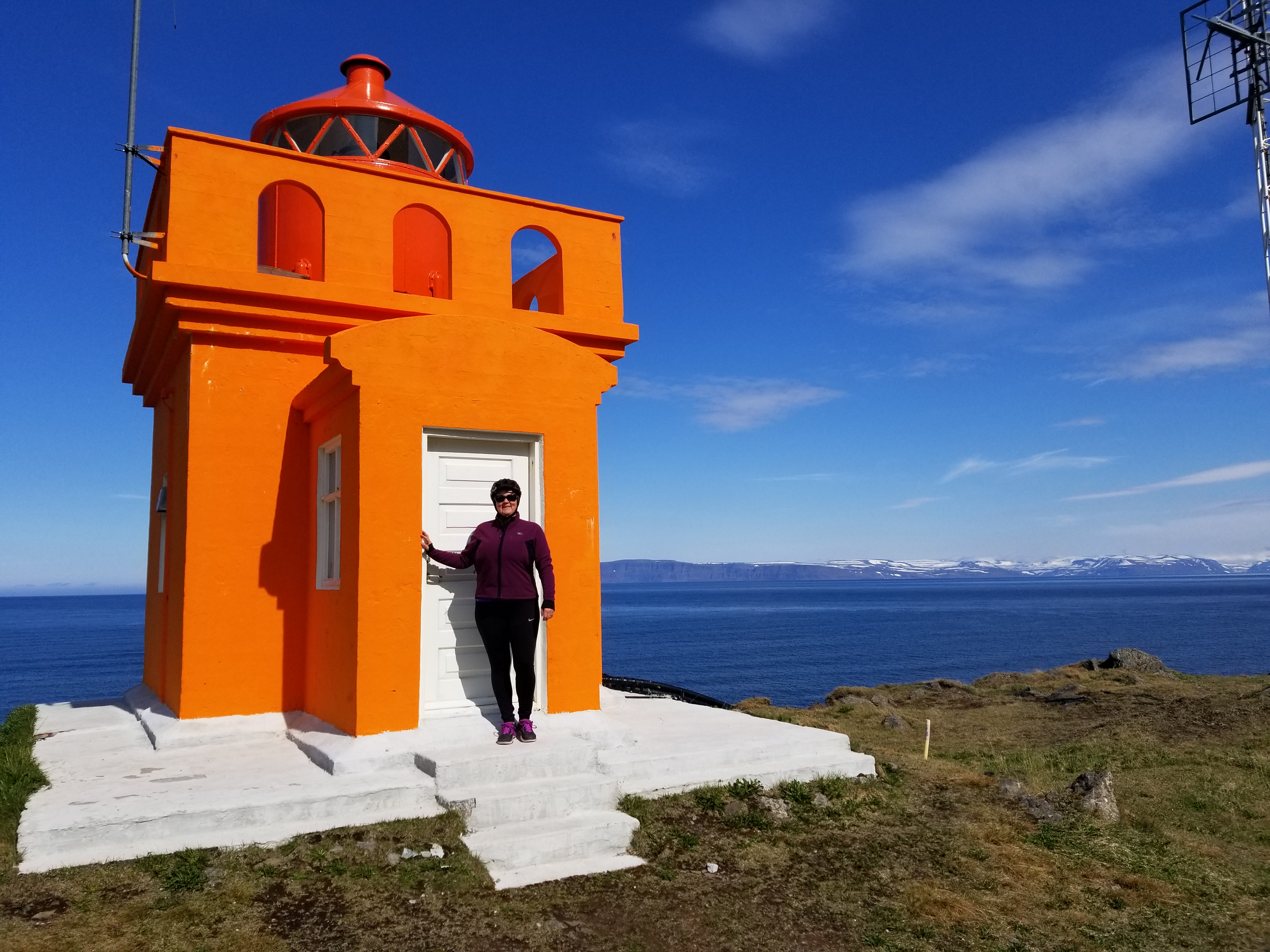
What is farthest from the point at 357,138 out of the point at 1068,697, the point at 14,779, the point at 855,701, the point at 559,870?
the point at 1068,697

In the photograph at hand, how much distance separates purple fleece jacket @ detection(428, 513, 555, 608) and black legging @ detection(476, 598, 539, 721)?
8 centimetres

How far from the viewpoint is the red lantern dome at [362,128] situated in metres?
10.5

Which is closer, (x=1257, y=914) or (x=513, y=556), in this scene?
(x=1257, y=914)

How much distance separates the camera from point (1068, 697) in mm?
17672

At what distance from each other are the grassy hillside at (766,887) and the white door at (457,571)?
Answer: 5.38ft

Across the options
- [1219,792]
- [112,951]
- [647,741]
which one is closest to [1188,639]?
[1219,792]

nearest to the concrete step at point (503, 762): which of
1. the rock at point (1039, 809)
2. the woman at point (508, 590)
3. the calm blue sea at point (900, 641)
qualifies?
the woman at point (508, 590)

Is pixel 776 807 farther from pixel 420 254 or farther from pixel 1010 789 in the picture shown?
pixel 420 254

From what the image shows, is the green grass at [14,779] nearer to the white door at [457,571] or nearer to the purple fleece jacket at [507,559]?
the white door at [457,571]

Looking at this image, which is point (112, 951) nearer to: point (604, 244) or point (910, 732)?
point (604, 244)

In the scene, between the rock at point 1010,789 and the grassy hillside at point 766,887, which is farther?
the rock at point 1010,789

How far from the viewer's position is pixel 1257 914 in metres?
5.09

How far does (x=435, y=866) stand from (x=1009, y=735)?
12.3m

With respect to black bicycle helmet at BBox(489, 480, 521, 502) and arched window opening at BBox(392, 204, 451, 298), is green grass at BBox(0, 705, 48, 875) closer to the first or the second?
black bicycle helmet at BBox(489, 480, 521, 502)
